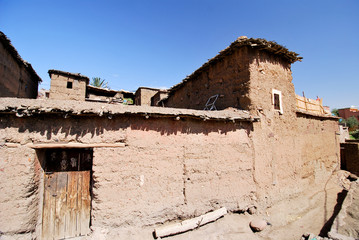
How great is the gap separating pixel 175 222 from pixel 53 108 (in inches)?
151

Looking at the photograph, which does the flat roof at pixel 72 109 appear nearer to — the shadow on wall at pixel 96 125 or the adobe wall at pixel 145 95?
the shadow on wall at pixel 96 125

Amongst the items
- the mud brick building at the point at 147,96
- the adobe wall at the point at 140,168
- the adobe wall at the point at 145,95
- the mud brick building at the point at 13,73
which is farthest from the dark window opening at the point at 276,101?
the adobe wall at the point at 145,95

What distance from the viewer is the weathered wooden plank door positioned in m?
3.67

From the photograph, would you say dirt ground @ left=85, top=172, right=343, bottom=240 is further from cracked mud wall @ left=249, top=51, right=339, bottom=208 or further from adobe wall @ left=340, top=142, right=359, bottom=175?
adobe wall @ left=340, top=142, right=359, bottom=175

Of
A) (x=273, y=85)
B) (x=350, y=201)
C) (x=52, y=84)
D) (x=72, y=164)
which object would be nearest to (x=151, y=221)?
(x=72, y=164)

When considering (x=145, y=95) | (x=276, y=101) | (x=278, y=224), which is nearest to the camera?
(x=278, y=224)

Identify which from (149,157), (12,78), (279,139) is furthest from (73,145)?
(12,78)

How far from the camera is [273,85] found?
6.37 meters

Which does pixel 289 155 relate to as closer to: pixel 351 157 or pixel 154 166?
pixel 154 166

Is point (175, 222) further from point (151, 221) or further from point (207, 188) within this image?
point (207, 188)

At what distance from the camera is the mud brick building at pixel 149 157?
333cm

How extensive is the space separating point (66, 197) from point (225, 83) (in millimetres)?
6080

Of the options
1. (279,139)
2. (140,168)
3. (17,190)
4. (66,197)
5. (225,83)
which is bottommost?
(66,197)

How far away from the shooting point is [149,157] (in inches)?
165
